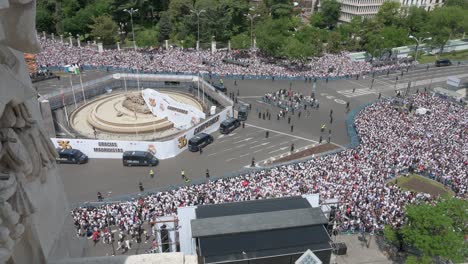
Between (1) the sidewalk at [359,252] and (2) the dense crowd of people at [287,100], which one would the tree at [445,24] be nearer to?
(2) the dense crowd of people at [287,100]

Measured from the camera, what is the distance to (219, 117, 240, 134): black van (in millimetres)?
39281

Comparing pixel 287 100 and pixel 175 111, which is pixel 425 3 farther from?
pixel 175 111

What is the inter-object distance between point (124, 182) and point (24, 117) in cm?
2655

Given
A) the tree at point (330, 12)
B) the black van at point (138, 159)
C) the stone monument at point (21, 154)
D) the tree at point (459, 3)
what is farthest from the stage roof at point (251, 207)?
the tree at point (459, 3)

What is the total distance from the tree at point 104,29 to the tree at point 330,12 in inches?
2062

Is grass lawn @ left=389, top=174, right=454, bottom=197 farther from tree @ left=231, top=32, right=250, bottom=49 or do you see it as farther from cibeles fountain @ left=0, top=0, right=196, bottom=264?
tree @ left=231, top=32, right=250, bottom=49

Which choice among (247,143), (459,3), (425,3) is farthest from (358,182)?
(425,3)

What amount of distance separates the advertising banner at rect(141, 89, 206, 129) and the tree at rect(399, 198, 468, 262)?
2513cm

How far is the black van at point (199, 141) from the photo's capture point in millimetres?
35531

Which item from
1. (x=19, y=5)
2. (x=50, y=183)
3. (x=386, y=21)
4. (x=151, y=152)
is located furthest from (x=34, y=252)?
(x=386, y=21)

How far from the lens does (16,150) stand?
4645 millimetres

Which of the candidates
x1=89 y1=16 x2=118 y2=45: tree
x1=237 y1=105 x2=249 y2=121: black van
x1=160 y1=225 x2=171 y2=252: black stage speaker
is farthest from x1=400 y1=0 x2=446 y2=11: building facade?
x1=160 y1=225 x2=171 y2=252: black stage speaker

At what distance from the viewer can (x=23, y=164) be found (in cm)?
479

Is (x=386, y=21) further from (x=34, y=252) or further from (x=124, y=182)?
(x=34, y=252)
